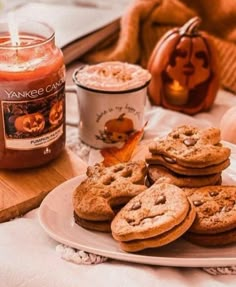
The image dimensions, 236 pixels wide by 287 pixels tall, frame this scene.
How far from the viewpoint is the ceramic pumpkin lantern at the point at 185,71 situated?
956 mm

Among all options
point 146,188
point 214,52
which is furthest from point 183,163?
point 214,52

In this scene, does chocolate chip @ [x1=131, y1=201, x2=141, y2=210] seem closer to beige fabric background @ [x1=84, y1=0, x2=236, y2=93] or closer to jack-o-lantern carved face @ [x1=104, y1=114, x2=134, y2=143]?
jack-o-lantern carved face @ [x1=104, y1=114, x2=134, y2=143]

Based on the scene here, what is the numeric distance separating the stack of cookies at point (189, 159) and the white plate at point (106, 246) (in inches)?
2.6

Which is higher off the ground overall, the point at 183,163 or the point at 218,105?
the point at 183,163

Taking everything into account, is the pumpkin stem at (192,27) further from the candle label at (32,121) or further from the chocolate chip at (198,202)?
the chocolate chip at (198,202)

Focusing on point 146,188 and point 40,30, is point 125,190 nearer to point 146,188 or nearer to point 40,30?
point 146,188

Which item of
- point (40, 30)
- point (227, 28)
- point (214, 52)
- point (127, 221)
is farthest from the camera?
point (227, 28)

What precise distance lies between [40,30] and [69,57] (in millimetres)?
270

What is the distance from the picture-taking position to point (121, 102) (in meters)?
0.84

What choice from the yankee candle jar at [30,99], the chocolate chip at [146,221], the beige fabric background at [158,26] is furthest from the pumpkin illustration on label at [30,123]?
the beige fabric background at [158,26]

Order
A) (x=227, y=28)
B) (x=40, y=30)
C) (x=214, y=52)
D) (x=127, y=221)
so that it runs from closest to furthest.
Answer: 1. (x=127, y=221)
2. (x=40, y=30)
3. (x=214, y=52)
4. (x=227, y=28)

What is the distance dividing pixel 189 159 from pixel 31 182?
20cm

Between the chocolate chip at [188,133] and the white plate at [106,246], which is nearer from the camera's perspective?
the white plate at [106,246]

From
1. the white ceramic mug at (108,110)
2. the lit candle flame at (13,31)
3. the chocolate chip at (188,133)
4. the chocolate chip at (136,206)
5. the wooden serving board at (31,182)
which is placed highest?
the lit candle flame at (13,31)
